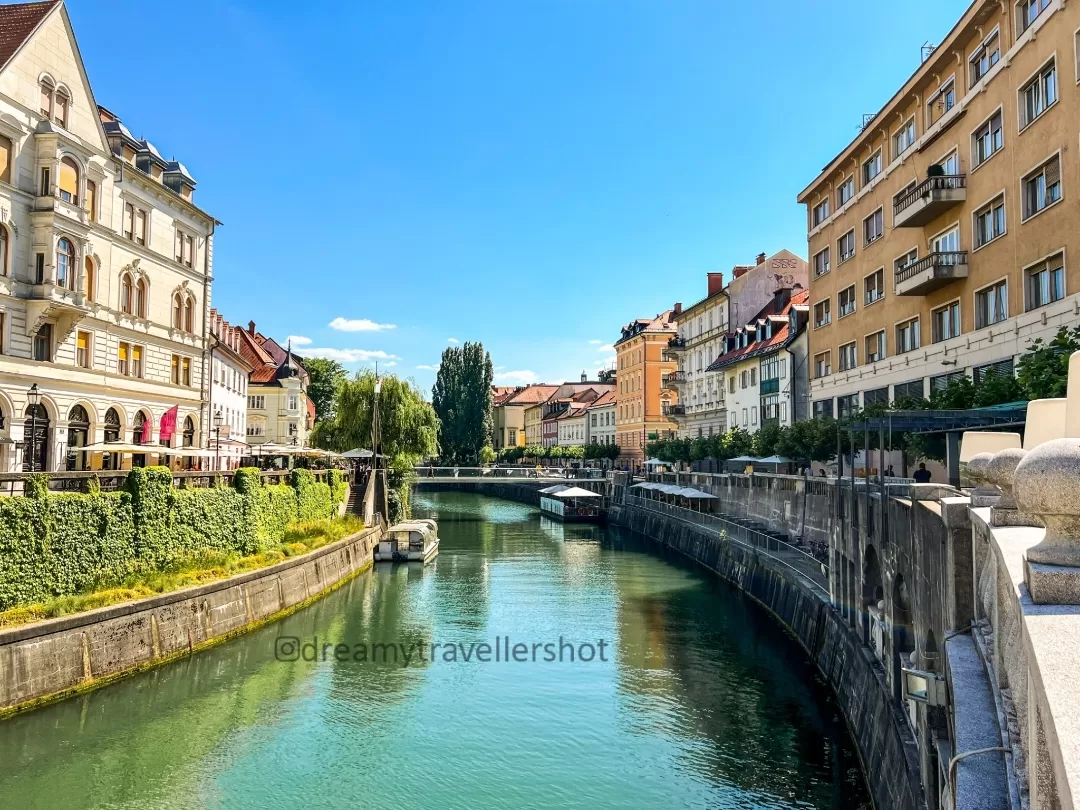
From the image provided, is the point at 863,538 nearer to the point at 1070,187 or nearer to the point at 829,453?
the point at 1070,187

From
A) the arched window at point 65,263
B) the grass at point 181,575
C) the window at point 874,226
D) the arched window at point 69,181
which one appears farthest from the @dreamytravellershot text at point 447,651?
the window at point 874,226

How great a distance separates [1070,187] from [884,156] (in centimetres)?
1375

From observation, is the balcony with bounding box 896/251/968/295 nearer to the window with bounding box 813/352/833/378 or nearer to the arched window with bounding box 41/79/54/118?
the window with bounding box 813/352/833/378

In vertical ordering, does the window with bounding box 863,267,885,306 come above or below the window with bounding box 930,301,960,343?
above

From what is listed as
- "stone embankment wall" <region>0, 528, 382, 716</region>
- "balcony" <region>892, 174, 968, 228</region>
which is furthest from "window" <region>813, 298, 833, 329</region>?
"stone embankment wall" <region>0, 528, 382, 716</region>

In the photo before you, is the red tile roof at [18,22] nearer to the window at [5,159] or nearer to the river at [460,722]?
the window at [5,159]

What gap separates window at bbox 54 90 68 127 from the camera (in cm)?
2983

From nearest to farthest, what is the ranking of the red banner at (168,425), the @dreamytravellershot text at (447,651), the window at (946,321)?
the @dreamytravellershot text at (447,651) → the window at (946,321) → the red banner at (168,425)

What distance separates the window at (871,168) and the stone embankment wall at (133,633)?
27.9 m

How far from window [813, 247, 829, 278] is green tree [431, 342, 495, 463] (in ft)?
204

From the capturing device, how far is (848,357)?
39562 millimetres

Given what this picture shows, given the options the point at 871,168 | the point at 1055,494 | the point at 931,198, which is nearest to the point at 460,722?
the point at 1055,494

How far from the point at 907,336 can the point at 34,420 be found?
104 ft

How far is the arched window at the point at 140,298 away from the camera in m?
35.4
